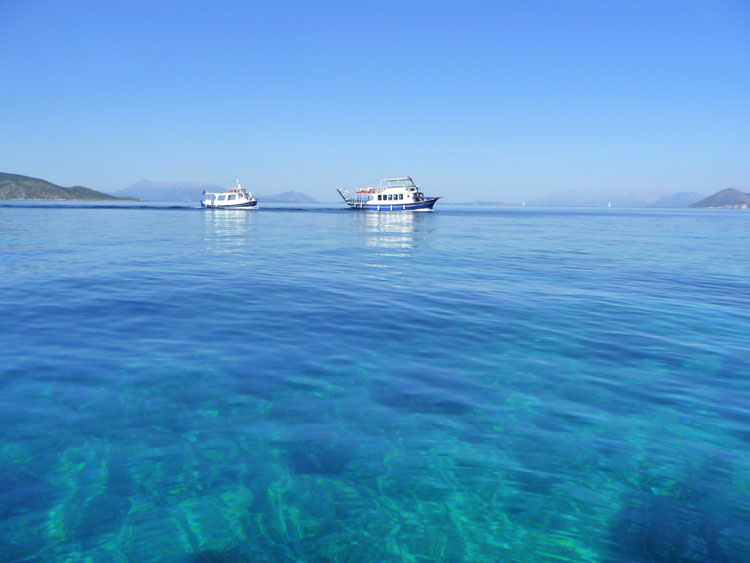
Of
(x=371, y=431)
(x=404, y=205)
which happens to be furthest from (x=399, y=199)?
(x=371, y=431)

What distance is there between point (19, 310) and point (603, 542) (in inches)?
611

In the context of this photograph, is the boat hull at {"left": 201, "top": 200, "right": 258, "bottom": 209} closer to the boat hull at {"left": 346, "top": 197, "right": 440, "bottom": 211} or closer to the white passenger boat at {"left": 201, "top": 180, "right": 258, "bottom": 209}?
the white passenger boat at {"left": 201, "top": 180, "right": 258, "bottom": 209}

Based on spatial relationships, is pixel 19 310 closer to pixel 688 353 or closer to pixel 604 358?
pixel 604 358

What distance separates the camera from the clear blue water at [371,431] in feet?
14.4

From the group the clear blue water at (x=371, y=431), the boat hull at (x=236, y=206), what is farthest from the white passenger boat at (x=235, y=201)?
the clear blue water at (x=371, y=431)

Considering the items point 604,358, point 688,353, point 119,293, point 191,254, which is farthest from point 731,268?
point 191,254

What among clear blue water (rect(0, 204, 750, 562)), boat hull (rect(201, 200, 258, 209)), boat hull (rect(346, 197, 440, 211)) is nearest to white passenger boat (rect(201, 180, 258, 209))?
boat hull (rect(201, 200, 258, 209))

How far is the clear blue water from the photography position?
4.38m

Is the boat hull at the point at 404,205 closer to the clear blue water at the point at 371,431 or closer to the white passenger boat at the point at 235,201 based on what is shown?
the white passenger boat at the point at 235,201

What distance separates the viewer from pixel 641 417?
6797 mm

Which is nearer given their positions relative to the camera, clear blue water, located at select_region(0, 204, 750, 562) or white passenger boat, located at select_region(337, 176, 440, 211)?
clear blue water, located at select_region(0, 204, 750, 562)

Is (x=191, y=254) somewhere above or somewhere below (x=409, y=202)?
below

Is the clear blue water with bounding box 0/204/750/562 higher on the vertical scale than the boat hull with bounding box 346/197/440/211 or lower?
lower

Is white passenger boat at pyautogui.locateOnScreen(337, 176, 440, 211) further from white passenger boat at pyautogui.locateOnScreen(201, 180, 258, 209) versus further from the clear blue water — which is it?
the clear blue water
